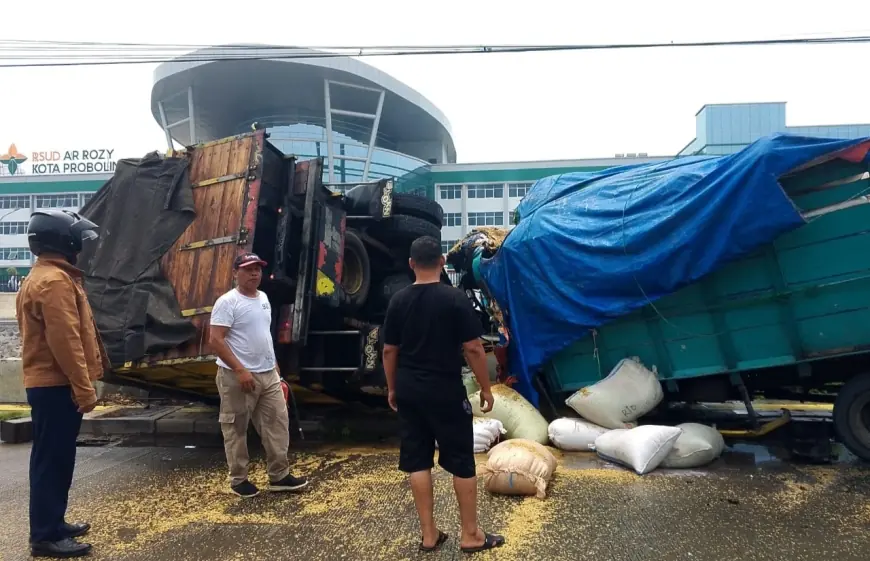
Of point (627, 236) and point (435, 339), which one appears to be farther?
point (627, 236)

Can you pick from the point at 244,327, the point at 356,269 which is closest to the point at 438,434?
the point at 244,327

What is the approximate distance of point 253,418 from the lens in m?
4.18

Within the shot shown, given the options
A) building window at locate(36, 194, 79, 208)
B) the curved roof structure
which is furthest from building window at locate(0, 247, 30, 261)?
the curved roof structure

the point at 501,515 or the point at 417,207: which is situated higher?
the point at 417,207

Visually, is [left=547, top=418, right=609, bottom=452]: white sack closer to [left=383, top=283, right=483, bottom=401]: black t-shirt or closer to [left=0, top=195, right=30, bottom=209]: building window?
[left=383, top=283, right=483, bottom=401]: black t-shirt

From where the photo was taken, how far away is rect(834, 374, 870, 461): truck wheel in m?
4.67

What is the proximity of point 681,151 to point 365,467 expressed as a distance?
45785 millimetres

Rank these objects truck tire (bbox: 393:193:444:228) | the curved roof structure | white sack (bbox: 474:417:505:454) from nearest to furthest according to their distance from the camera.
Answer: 1. white sack (bbox: 474:417:505:454)
2. truck tire (bbox: 393:193:444:228)
3. the curved roof structure

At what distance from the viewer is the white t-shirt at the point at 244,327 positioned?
3947 millimetres

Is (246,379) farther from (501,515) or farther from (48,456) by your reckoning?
(501,515)

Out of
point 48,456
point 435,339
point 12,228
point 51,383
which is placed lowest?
point 48,456

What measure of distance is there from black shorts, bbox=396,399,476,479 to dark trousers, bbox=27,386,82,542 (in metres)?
1.93

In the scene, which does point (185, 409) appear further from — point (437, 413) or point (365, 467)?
point (437, 413)

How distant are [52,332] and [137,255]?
83.7 inches
